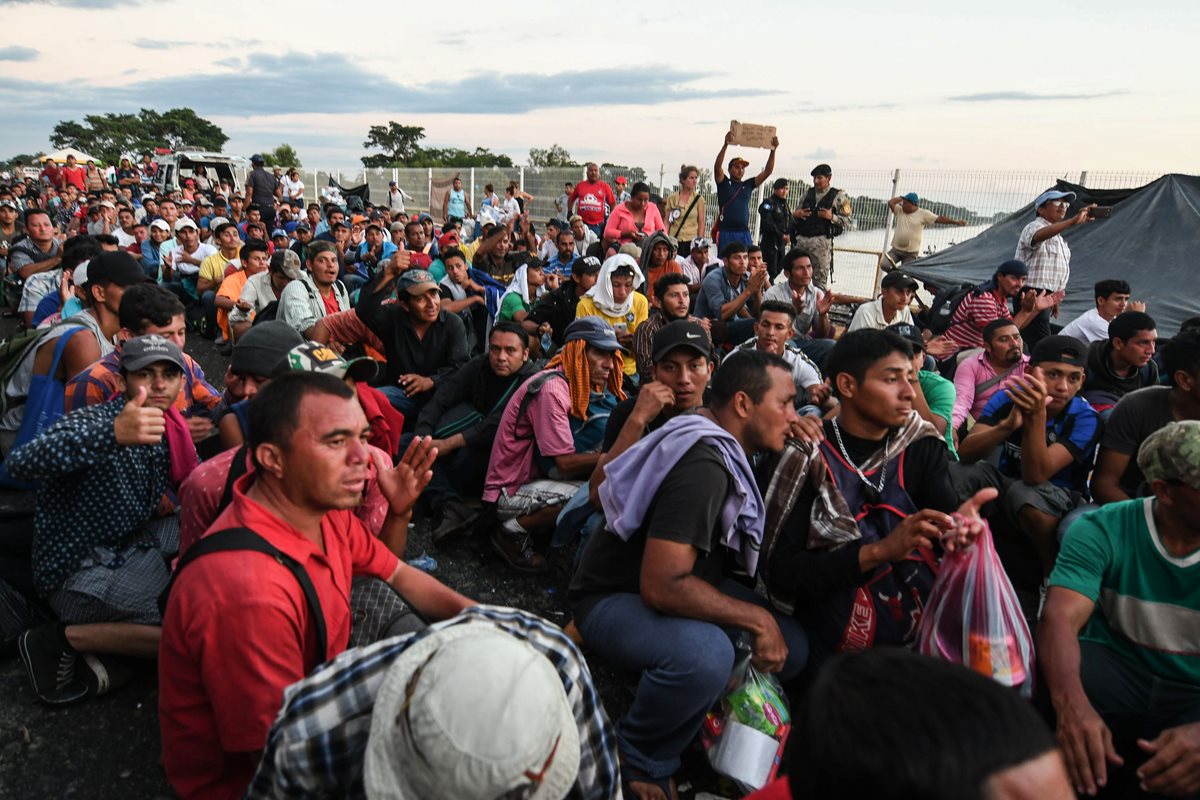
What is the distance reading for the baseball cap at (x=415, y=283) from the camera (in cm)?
517

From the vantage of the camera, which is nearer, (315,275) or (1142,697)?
(1142,697)

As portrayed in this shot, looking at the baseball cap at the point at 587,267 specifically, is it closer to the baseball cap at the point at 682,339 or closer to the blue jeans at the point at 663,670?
the baseball cap at the point at 682,339

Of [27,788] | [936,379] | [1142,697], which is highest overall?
[936,379]

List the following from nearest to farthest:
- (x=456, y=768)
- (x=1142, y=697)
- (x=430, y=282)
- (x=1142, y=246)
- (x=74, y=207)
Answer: (x=456, y=768) → (x=1142, y=697) → (x=430, y=282) → (x=1142, y=246) → (x=74, y=207)

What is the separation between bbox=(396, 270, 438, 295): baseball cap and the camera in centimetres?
517

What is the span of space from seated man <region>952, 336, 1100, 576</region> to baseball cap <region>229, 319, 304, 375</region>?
333cm

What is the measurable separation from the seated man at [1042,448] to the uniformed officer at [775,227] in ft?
20.8

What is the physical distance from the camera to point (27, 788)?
8.07 feet

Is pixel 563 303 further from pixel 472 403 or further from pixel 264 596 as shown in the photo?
pixel 264 596

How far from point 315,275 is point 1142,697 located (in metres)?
6.51

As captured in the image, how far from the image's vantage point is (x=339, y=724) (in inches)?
57.2

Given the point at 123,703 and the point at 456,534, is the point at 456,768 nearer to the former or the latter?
the point at 123,703

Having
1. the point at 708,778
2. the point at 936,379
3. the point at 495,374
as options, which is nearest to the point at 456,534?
the point at 495,374

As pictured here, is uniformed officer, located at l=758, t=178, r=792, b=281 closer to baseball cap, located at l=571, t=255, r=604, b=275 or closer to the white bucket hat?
baseball cap, located at l=571, t=255, r=604, b=275
